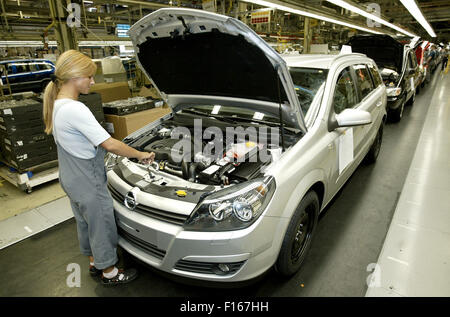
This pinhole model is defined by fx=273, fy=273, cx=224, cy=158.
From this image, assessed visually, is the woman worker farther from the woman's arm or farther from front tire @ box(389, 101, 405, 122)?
front tire @ box(389, 101, 405, 122)

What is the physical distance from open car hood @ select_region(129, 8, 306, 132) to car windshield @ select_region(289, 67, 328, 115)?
276 mm

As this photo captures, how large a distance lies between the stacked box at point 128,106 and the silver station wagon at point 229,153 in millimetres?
1410

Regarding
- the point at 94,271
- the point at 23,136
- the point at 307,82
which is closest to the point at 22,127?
the point at 23,136

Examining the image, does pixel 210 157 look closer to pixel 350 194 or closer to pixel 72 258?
pixel 72 258

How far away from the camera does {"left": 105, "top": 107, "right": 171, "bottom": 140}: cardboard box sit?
3590 millimetres

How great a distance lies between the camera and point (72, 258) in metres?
2.12

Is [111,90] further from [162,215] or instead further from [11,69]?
[11,69]

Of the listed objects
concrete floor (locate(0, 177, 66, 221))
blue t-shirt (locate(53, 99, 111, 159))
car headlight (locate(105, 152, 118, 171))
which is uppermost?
blue t-shirt (locate(53, 99, 111, 159))

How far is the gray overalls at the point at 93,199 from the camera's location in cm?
152

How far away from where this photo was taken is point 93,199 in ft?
5.16

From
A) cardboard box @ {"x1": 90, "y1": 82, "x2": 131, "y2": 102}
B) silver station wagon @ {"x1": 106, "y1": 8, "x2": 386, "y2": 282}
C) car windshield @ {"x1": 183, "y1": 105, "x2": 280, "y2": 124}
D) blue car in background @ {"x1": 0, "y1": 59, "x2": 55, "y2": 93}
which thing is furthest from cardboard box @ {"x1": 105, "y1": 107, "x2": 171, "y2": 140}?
blue car in background @ {"x1": 0, "y1": 59, "x2": 55, "y2": 93}

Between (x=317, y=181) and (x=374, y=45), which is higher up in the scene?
(x=374, y=45)
